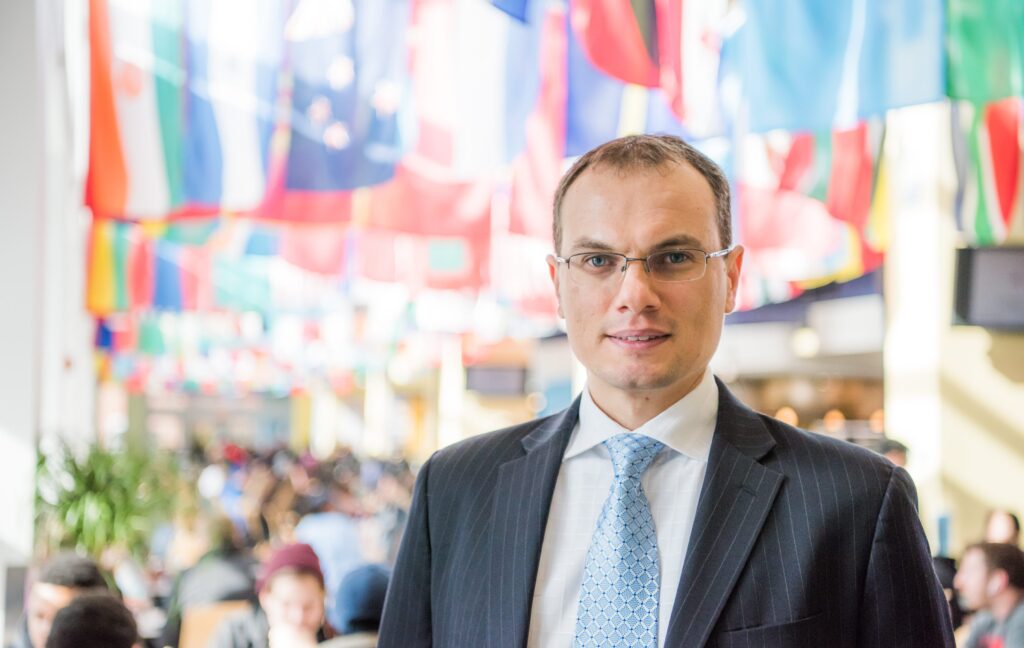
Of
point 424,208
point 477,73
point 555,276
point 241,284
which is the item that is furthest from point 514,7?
point 241,284

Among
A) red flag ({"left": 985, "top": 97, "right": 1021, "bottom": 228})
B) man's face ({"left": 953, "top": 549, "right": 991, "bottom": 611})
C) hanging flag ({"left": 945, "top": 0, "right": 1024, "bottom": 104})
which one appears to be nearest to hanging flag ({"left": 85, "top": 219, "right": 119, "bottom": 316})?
red flag ({"left": 985, "top": 97, "right": 1021, "bottom": 228})

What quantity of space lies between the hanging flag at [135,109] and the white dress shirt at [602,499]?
19.9 feet

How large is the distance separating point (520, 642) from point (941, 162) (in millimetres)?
9043

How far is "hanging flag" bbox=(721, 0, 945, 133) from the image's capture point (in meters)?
5.04

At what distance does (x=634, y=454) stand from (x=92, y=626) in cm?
239

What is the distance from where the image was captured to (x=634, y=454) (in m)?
1.63

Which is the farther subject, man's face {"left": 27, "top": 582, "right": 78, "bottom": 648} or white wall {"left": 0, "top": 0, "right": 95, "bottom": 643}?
white wall {"left": 0, "top": 0, "right": 95, "bottom": 643}

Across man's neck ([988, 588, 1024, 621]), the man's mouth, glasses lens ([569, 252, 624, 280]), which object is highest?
glasses lens ([569, 252, 624, 280])

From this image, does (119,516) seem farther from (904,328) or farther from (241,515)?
(904,328)

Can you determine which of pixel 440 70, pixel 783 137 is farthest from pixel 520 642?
pixel 783 137

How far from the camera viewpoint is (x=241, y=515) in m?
11.0

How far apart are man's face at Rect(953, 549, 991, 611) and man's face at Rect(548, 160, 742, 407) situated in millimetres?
3684

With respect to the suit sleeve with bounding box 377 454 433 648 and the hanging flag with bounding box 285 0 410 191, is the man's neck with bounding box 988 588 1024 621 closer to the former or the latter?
the suit sleeve with bounding box 377 454 433 648

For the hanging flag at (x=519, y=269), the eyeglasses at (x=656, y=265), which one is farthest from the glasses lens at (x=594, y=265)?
the hanging flag at (x=519, y=269)
